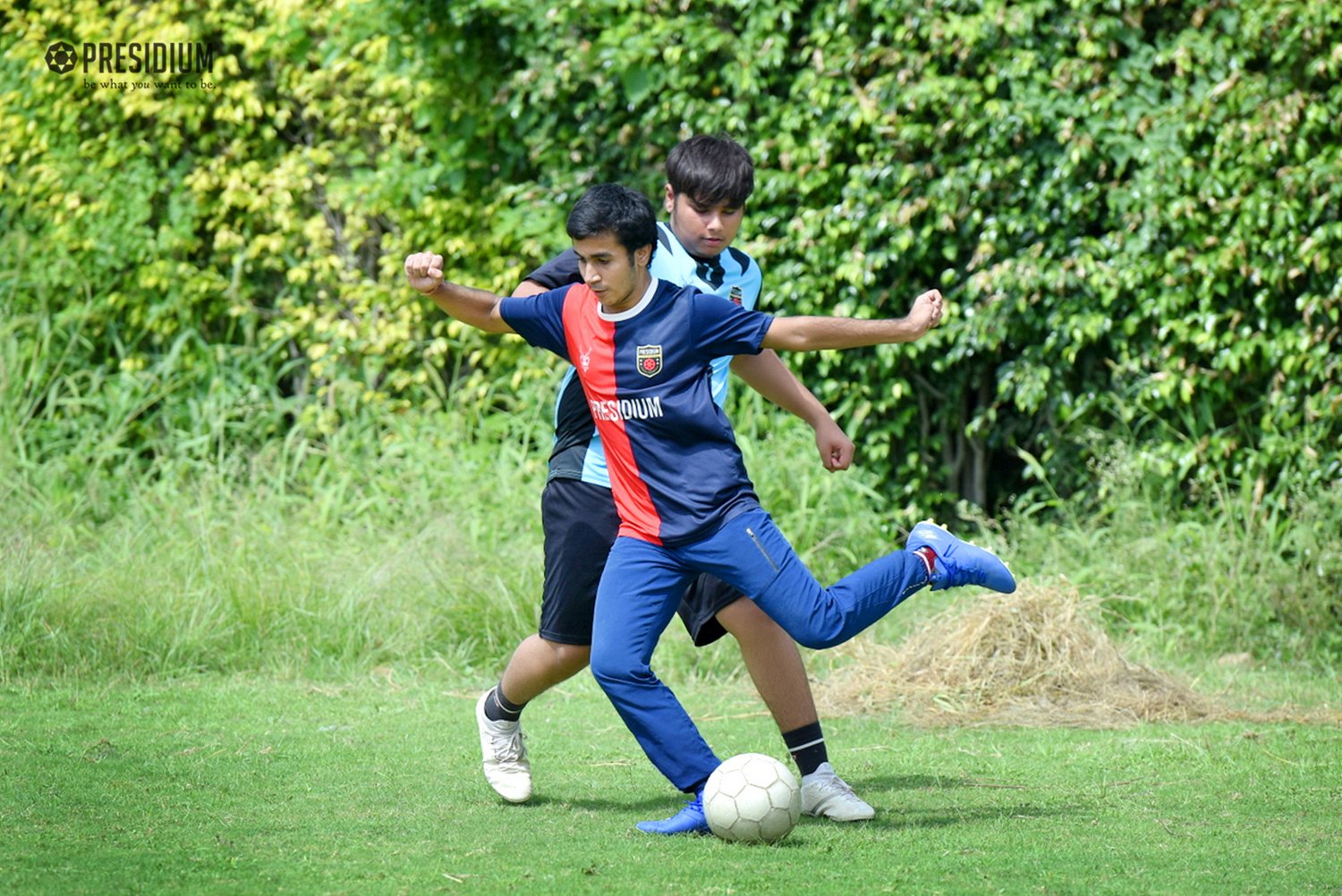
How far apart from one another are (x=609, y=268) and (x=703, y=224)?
507 millimetres

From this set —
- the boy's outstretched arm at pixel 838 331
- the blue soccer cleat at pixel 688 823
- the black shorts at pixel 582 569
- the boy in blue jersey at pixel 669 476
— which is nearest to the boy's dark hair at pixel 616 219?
the boy in blue jersey at pixel 669 476

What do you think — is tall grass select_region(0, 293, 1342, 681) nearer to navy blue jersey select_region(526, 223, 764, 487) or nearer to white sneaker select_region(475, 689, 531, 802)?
white sneaker select_region(475, 689, 531, 802)

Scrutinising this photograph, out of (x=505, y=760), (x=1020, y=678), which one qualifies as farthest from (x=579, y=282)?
(x=1020, y=678)

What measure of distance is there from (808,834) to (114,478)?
19.7ft

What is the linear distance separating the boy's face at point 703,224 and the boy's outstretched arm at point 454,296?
1.95 ft

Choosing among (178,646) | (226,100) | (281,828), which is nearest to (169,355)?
(226,100)

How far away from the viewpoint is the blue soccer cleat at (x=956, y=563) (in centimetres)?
409

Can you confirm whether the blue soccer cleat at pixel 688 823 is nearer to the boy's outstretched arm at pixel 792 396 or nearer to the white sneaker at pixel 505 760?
the white sneaker at pixel 505 760

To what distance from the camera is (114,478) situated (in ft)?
28.5

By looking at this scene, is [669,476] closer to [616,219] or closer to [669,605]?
[669,605]

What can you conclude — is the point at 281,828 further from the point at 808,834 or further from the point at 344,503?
the point at 344,503

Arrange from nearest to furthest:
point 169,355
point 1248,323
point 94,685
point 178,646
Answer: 1. point 94,685
2. point 178,646
3. point 1248,323
4. point 169,355

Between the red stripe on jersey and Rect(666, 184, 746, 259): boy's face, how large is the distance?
1.35 feet

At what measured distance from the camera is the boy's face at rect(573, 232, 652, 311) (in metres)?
3.89
